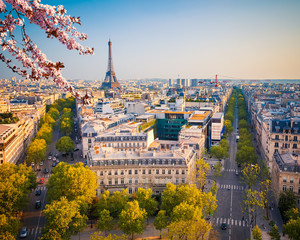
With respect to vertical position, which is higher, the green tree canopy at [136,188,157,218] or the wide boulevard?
the green tree canopy at [136,188,157,218]

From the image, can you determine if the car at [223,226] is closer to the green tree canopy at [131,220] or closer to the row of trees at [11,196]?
the green tree canopy at [131,220]

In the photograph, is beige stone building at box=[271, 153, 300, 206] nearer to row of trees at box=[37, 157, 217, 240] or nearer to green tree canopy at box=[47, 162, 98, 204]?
row of trees at box=[37, 157, 217, 240]

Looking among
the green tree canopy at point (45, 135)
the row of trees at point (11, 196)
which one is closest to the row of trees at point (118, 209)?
the row of trees at point (11, 196)

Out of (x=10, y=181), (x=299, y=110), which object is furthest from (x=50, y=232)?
(x=299, y=110)

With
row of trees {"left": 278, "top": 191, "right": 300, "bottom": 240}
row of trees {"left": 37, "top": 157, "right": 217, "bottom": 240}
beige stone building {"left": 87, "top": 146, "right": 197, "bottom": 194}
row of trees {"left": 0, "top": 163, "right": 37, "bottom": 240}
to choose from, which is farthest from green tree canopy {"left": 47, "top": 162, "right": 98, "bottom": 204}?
row of trees {"left": 278, "top": 191, "right": 300, "bottom": 240}

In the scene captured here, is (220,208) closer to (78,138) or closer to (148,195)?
(148,195)

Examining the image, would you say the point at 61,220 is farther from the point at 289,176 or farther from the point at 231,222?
the point at 289,176

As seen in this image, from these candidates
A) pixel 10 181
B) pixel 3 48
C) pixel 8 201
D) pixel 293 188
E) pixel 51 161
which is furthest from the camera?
pixel 51 161

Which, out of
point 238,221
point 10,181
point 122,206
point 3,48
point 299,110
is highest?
point 3,48
